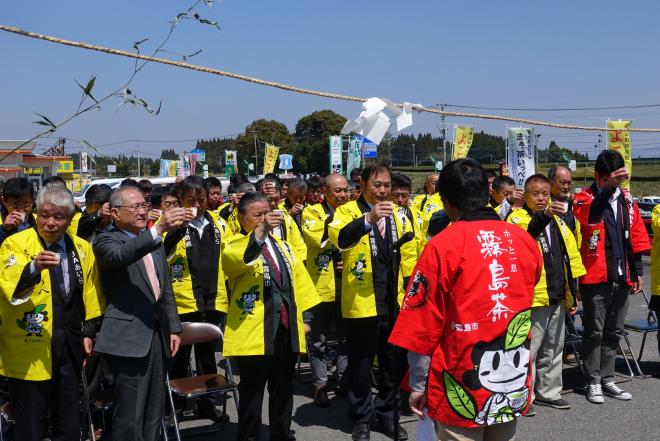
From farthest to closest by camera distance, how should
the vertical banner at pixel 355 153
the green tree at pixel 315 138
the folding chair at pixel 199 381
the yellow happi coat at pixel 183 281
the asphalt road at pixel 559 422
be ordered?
the green tree at pixel 315 138 → the vertical banner at pixel 355 153 → the yellow happi coat at pixel 183 281 → the asphalt road at pixel 559 422 → the folding chair at pixel 199 381

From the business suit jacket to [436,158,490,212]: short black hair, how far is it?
6.16 feet

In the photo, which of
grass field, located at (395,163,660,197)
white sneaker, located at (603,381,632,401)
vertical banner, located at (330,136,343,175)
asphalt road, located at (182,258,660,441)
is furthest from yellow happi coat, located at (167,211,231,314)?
grass field, located at (395,163,660,197)

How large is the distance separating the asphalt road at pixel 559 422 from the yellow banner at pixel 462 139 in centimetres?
1082

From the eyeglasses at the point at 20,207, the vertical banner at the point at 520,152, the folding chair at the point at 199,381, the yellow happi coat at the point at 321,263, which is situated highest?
the vertical banner at the point at 520,152

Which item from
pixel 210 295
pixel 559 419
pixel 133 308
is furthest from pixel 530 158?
pixel 133 308

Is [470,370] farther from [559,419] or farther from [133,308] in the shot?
[559,419]

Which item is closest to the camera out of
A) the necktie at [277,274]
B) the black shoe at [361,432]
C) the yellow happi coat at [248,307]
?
the yellow happi coat at [248,307]

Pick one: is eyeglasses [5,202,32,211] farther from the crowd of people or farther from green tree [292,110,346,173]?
green tree [292,110,346,173]

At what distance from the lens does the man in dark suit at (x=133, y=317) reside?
3.89m

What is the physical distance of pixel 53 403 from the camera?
13.4 feet

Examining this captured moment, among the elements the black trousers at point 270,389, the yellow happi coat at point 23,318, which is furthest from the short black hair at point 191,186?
the black trousers at point 270,389

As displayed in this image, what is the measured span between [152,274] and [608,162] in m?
4.22

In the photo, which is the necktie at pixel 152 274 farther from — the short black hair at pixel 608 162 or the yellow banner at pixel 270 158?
the yellow banner at pixel 270 158

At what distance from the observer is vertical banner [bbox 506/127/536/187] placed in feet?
34.1
